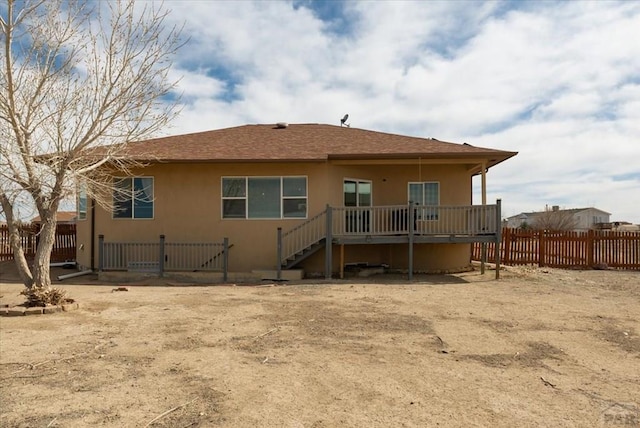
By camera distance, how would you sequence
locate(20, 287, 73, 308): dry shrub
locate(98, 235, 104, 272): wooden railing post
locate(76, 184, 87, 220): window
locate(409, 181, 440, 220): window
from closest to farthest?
locate(20, 287, 73, 308): dry shrub, locate(98, 235, 104, 272): wooden railing post, locate(76, 184, 87, 220): window, locate(409, 181, 440, 220): window

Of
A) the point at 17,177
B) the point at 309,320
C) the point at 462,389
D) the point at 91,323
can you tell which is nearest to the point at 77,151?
the point at 17,177

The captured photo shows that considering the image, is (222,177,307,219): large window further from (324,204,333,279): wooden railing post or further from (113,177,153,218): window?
(113,177,153,218): window

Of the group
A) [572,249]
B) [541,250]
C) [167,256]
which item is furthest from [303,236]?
[572,249]

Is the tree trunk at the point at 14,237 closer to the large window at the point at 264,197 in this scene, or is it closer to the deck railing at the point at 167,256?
the deck railing at the point at 167,256

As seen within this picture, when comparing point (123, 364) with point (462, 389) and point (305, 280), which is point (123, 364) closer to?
point (462, 389)

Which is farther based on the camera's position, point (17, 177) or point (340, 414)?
point (17, 177)

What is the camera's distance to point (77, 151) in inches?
316

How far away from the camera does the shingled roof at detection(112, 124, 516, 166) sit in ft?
42.0

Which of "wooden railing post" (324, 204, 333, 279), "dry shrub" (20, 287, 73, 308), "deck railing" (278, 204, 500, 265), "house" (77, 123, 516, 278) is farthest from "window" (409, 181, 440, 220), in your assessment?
"dry shrub" (20, 287, 73, 308)

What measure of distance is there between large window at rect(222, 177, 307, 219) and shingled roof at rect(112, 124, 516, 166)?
0.86 metres

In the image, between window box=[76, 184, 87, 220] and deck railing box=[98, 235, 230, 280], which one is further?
window box=[76, 184, 87, 220]

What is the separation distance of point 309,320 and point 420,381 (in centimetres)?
311

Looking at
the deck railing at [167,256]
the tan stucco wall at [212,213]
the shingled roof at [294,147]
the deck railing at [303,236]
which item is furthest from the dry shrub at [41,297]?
the deck railing at [303,236]

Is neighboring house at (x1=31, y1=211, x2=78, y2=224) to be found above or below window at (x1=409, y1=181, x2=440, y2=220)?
below
